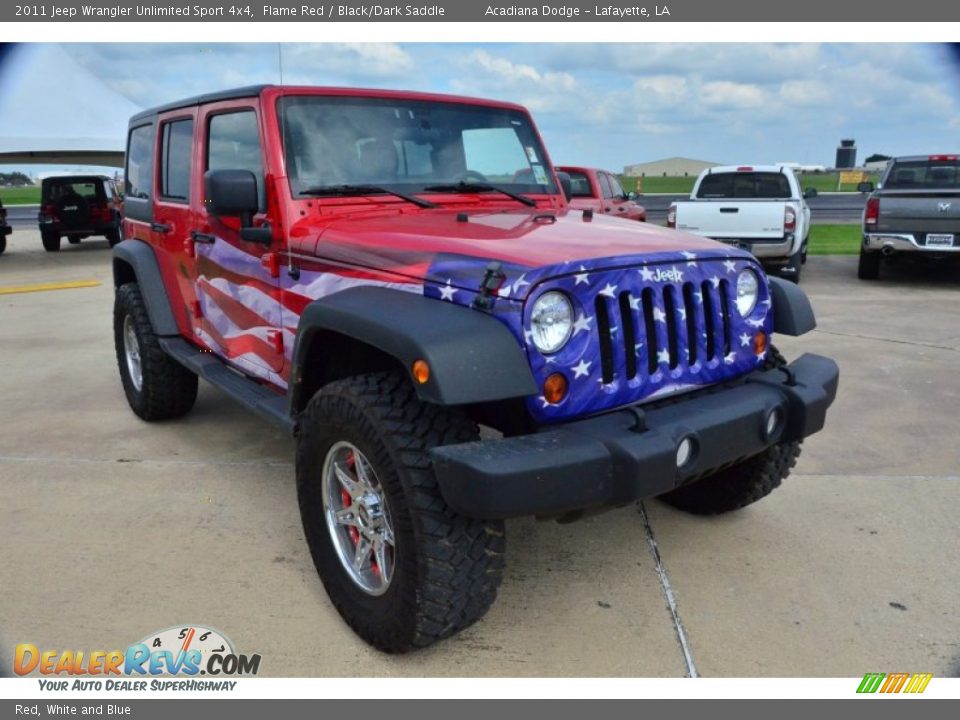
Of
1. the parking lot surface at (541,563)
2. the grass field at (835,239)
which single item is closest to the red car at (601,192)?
the grass field at (835,239)

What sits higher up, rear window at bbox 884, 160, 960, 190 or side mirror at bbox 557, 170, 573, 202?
rear window at bbox 884, 160, 960, 190

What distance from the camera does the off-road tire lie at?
3418 mm

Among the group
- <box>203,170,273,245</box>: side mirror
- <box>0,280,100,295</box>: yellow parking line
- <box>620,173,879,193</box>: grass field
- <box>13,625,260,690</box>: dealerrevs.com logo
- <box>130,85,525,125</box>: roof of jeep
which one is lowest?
<box>13,625,260,690</box>: dealerrevs.com logo

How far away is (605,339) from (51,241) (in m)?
17.4

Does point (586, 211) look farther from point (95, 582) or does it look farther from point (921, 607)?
point (95, 582)

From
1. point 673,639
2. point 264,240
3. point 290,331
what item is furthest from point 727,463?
point 264,240

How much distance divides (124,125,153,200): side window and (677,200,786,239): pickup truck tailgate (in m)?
7.60

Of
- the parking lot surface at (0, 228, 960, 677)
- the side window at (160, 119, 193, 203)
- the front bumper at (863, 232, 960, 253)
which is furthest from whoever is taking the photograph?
the front bumper at (863, 232, 960, 253)

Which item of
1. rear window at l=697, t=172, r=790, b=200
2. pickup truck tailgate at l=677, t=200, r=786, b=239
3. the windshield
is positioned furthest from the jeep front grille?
rear window at l=697, t=172, r=790, b=200

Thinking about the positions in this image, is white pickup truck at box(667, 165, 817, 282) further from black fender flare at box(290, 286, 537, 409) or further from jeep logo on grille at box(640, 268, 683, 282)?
black fender flare at box(290, 286, 537, 409)

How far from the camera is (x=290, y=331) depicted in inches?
132

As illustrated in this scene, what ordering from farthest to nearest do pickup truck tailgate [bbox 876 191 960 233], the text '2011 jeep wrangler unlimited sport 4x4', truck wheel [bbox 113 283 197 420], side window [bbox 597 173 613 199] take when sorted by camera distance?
side window [bbox 597 173 613 199]
pickup truck tailgate [bbox 876 191 960 233]
truck wheel [bbox 113 283 197 420]
the text '2011 jeep wrangler unlimited sport 4x4'

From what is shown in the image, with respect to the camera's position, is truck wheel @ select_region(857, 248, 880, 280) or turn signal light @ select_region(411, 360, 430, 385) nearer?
turn signal light @ select_region(411, 360, 430, 385)

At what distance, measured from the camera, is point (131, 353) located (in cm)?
526
